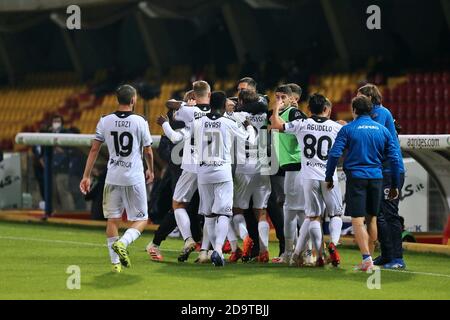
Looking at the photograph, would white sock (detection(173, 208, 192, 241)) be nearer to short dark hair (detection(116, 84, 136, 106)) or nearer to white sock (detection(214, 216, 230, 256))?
white sock (detection(214, 216, 230, 256))

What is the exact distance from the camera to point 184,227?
13719 mm

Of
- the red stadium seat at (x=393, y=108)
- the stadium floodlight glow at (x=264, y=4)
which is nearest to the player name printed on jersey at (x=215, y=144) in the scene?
the red stadium seat at (x=393, y=108)

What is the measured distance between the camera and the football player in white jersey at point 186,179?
44.9ft

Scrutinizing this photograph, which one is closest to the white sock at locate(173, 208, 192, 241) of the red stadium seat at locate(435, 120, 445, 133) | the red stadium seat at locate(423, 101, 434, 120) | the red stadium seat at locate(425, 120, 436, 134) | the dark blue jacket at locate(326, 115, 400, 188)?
the dark blue jacket at locate(326, 115, 400, 188)

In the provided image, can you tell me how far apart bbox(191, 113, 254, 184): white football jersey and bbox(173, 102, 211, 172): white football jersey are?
45 cm

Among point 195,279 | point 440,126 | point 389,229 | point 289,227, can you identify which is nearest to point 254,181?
point 289,227

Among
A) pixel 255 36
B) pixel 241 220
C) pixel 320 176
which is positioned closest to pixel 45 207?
pixel 241 220

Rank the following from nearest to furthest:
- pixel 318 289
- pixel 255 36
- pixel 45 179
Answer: pixel 318 289, pixel 45 179, pixel 255 36

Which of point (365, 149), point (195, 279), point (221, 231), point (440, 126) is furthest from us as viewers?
point (440, 126)

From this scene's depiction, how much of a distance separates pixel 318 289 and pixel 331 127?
2.39m

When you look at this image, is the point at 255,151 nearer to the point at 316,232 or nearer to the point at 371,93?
the point at 316,232

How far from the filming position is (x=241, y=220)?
14164 millimetres

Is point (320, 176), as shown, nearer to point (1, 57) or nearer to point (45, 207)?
point (45, 207)

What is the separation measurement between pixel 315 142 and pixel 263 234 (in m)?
1.35
